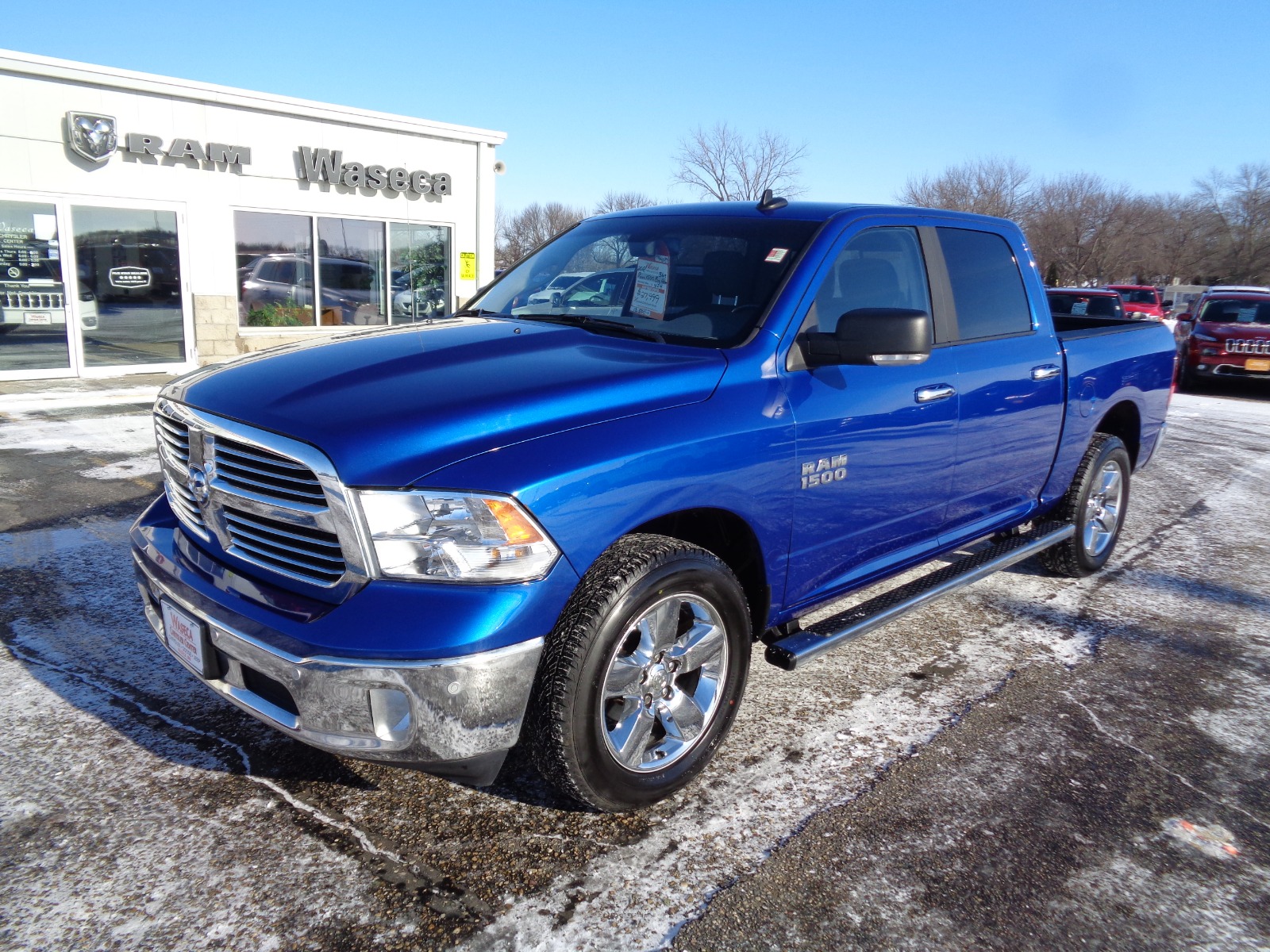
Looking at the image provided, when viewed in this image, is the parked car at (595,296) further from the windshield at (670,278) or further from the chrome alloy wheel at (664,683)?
the chrome alloy wheel at (664,683)

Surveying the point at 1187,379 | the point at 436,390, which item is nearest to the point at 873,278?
the point at 436,390

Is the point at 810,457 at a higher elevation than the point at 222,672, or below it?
higher

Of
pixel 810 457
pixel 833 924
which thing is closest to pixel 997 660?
pixel 810 457

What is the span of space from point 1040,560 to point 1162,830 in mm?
2817

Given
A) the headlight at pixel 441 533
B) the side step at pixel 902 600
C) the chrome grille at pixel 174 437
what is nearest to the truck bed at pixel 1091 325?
the side step at pixel 902 600

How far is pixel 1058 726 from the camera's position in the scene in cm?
350

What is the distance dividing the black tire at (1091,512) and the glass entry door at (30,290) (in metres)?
13.1

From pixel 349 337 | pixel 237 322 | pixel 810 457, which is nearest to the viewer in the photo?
pixel 810 457

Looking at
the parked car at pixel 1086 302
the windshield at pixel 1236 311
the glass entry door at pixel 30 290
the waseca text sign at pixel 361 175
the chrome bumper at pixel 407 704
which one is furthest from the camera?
the windshield at pixel 1236 311

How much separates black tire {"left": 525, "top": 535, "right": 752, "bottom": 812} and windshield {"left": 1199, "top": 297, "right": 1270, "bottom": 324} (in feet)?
56.7

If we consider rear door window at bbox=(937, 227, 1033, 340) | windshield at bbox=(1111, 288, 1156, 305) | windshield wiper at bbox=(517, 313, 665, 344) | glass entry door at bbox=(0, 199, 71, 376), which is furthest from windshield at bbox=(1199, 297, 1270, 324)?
glass entry door at bbox=(0, 199, 71, 376)

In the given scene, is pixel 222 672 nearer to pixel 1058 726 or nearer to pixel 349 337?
pixel 349 337

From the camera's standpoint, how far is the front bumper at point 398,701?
2.22 m

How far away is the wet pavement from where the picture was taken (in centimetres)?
232
